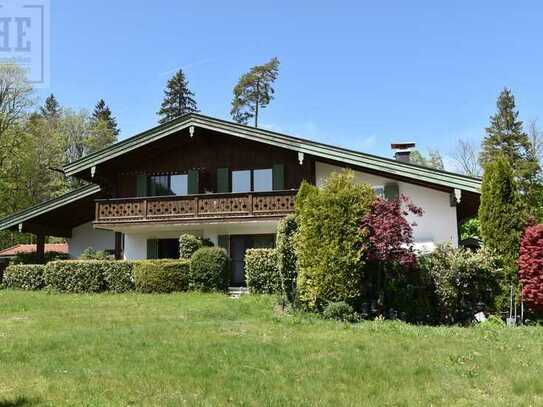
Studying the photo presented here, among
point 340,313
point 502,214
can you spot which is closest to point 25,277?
point 340,313

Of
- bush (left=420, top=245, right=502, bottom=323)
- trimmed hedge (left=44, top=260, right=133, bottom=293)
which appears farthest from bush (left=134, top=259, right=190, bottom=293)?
bush (left=420, top=245, right=502, bottom=323)

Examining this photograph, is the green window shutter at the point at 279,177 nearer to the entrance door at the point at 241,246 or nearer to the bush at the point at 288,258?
the entrance door at the point at 241,246

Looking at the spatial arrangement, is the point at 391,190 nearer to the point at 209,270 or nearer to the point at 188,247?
the point at 209,270

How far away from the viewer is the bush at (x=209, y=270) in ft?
59.3

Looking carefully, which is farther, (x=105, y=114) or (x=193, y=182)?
(x=105, y=114)

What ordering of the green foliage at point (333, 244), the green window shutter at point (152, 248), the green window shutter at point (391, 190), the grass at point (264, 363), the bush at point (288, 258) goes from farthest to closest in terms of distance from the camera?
1. the green window shutter at point (152, 248)
2. the green window shutter at point (391, 190)
3. the bush at point (288, 258)
4. the green foliage at point (333, 244)
5. the grass at point (264, 363)

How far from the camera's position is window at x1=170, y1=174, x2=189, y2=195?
2380 centimetres

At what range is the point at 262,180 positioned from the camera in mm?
22859

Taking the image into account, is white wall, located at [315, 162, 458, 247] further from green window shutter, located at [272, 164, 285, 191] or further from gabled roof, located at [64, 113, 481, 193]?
green window shutter, located at [272, 164, 285, 191]

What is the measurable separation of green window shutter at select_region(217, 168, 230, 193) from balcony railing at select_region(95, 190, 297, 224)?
1047 mm

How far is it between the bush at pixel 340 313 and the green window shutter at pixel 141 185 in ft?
47.7

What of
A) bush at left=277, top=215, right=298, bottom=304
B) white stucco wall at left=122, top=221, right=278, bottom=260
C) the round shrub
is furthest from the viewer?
white stucco wall at left=122, top=221, right=278, bottom=260

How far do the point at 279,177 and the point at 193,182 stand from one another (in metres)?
3.82

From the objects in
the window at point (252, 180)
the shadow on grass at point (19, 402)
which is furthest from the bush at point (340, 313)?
the window at point (252, 180)
